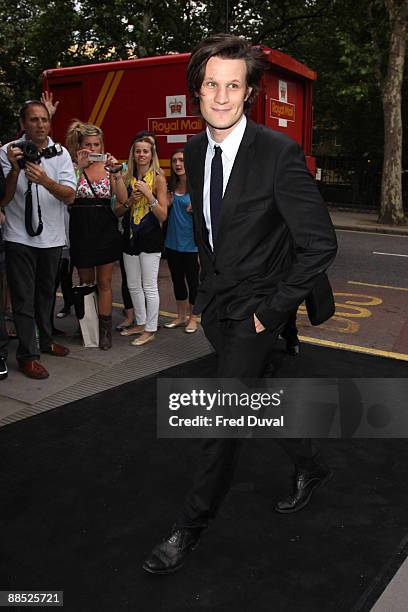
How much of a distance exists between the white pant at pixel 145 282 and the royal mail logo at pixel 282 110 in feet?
13.9

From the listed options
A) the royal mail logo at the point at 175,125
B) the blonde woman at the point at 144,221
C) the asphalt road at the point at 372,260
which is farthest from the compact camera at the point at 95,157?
the asphalt road at the point at 372,260

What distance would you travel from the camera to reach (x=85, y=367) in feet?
16.9

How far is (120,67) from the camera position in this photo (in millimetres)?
9648

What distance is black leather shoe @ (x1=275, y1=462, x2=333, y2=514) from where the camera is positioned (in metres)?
3.04

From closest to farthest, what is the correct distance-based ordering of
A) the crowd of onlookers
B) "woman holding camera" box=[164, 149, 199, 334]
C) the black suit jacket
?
the black suit jacket < the crowd of onlookers < "woman holding camera" box=[164, 149, 199, 334]

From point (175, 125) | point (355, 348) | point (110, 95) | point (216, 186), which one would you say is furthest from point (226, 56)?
point (110, 95)

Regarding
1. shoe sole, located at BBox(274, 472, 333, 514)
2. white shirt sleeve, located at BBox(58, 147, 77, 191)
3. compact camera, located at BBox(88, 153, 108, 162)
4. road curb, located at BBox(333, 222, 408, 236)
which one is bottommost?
shoe sole, located at BBox(274, 472, 333, 514)

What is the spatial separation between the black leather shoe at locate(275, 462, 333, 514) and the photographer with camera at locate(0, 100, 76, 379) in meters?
2.48

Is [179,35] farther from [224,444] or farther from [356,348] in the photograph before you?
[224,444]

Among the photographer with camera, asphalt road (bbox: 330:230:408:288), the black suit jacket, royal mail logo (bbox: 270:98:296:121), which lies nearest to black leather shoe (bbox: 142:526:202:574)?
the black suit jacket

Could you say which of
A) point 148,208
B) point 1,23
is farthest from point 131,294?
point 1,23

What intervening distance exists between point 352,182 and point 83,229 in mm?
17774

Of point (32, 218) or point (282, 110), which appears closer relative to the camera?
point (32, 218)

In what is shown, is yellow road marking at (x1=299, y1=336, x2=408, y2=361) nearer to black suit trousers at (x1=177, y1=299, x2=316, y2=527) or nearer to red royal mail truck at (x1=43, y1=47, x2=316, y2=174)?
black suit trousers at (x1=177, y1=299, x2=316, y2=527)
